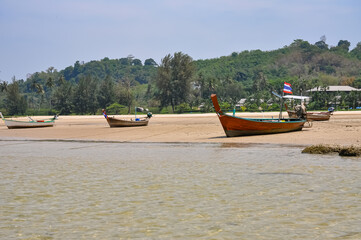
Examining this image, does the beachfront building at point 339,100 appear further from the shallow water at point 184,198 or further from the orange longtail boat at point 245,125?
the shallow water at point 184,198

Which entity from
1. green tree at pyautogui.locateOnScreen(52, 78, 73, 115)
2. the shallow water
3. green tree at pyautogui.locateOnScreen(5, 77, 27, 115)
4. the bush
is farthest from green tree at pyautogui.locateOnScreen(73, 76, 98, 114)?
the shallow water

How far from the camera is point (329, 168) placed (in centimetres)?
1323

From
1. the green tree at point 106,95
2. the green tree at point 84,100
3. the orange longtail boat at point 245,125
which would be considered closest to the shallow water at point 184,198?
the orange longtail boat at point 245,125

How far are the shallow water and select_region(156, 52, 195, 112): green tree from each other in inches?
3325

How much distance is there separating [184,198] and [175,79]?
92.6 meters

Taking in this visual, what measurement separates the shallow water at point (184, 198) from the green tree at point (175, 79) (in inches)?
3325

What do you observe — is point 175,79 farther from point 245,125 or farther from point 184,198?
point 184,198

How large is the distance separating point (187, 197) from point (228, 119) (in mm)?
13904

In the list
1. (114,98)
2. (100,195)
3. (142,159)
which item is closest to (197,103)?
(114,98)

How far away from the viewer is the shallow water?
7.12m

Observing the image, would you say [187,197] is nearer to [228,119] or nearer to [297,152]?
[297,152]

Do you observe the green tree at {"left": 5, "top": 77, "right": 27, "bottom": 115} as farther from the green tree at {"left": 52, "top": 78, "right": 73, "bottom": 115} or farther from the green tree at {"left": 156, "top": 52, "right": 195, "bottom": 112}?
the green tree at {"left": 156, "top": 52, "right": 195, "bottom": 112}

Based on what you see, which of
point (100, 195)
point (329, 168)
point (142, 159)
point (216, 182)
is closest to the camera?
point (100, 195)

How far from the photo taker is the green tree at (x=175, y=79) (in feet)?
331
